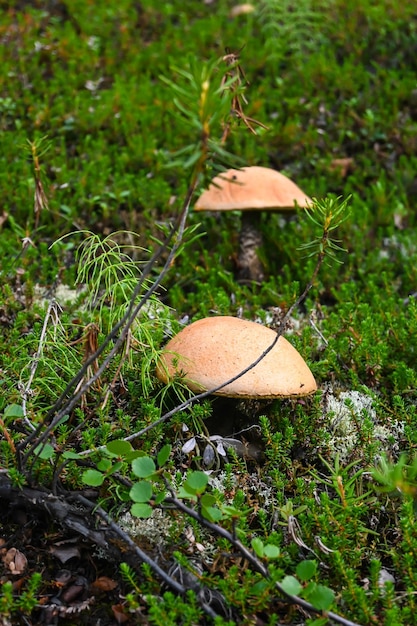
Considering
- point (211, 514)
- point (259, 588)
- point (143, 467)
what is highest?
point (143, 467)

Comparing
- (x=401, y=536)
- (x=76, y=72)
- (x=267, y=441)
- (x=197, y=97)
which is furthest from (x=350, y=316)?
(x=76, y=72)

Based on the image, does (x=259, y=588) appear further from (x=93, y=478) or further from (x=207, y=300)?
(x=207, y=300)

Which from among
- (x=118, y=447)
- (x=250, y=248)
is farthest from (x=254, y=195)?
(x=118, y=447)

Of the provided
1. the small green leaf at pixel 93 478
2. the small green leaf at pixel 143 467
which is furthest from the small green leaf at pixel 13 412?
the small green leaf at pixel 143 467

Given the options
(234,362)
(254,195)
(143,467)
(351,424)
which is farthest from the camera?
(254,195)

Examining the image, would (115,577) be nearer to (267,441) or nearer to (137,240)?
(267,441)

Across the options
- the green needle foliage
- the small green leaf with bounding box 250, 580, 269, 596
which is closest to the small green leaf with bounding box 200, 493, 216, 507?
the green needle foliage

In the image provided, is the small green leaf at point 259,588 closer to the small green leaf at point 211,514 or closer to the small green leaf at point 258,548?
the small green leaf at point 258,548
